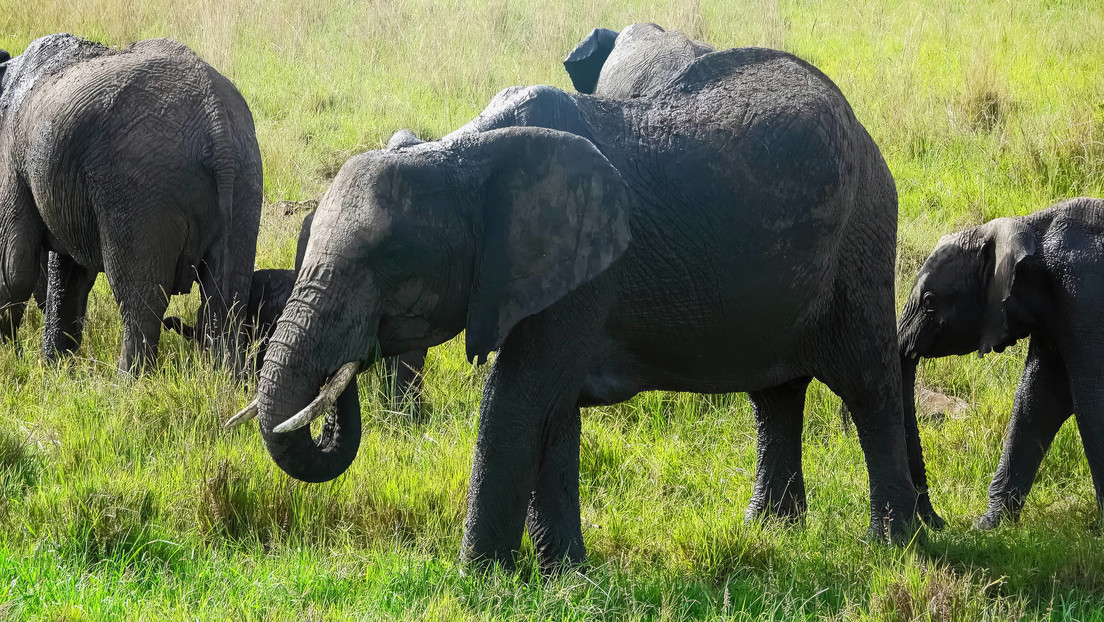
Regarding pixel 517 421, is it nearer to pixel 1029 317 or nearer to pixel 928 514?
pixel 928 514

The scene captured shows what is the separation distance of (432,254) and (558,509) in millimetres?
1160

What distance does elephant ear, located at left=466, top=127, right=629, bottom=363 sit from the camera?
13.0 feet

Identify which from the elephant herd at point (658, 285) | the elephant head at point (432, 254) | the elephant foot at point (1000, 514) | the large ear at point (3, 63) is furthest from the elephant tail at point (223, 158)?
the elephant foot at point (1000, 514)

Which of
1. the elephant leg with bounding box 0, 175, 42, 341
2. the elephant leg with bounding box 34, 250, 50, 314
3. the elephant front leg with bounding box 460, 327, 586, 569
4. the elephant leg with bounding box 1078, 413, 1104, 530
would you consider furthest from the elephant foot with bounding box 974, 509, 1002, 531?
the elephant leg with bounding box 34, 250, 50, 314

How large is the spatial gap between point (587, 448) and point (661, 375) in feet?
4.35

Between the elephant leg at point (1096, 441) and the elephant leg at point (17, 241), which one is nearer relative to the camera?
the elephant leg at point (1096, 441)

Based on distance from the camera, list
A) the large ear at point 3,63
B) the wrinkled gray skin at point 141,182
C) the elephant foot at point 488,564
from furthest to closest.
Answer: the large ear at point 3,63
the wrinkled gray skin at point 141,182
the elephant foot at point 488,564

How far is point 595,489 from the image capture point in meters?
5.71

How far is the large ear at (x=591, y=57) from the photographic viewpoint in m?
5.84

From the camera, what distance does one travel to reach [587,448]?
5.84 m

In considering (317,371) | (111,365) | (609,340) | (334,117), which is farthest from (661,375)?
(334,117)

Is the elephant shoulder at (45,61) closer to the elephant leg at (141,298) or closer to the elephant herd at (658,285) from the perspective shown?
the elephant leg at (141,298)

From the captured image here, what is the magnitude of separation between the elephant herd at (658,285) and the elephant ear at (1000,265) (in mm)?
13

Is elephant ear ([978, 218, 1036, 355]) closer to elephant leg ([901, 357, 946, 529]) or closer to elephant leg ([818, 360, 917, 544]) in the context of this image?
elephant leg ([901, 357, 946, 529])
